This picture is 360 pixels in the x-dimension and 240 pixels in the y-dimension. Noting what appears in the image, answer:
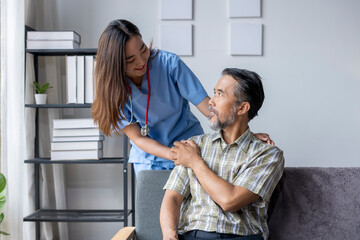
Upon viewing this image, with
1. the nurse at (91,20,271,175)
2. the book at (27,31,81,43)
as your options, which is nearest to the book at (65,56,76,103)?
the book at (27,31,81,43)

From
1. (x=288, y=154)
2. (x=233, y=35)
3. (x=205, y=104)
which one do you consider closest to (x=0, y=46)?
(x=205, y=104)

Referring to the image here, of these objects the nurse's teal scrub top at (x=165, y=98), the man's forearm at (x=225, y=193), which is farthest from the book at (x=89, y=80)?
the man's forearm at (x=225, y=193)

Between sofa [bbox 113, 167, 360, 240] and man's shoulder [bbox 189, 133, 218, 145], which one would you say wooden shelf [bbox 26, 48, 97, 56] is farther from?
sofa [bbox 113, 167, 360, 240]

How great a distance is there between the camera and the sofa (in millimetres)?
1593

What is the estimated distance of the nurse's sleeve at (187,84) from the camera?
6.37 ft

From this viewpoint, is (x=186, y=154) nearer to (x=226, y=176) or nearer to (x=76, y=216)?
(x=226, y=176)

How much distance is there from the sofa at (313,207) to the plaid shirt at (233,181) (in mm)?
92

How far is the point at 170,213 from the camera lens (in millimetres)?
1555

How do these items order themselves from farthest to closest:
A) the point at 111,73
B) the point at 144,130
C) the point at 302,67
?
the point at 302,67, the point at 144,130, the point at 111,73

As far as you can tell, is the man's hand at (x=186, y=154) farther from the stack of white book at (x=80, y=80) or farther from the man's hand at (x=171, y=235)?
the stack of white book at (x=80, y=80)

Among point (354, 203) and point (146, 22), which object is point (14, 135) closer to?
point (146, 22)

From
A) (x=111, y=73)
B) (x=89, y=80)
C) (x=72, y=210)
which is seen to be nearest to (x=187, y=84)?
(x=111, y=73)

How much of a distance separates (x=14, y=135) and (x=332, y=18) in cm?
226

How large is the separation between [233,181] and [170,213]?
0.26 meters
